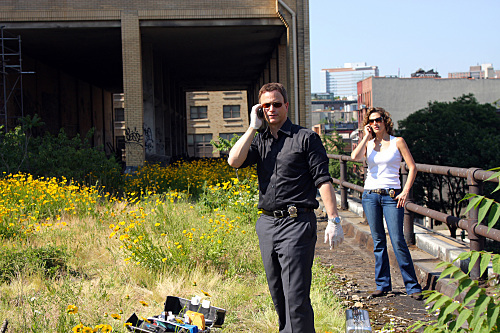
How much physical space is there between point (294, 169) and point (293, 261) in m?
0.64

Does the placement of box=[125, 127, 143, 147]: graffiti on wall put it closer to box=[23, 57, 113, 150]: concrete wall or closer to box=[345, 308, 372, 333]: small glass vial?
box=[23, 57, 113, 150]: concrete wall

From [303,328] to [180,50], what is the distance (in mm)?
28903

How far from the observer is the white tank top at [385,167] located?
580cm

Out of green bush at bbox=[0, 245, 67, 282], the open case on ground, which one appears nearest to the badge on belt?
the open case on ground

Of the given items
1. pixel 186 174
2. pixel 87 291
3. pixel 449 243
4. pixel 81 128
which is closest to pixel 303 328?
pixel 87 291

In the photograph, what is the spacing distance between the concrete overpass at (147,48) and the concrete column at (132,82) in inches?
1.6

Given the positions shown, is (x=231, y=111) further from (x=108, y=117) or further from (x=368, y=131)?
(x=368, y=131)

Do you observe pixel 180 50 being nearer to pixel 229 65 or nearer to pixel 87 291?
pixel 229 65

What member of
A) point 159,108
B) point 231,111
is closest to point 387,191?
point 159,108

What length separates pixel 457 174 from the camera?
18.8ft

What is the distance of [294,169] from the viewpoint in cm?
380

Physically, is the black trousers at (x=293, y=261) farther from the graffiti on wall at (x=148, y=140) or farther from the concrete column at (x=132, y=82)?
the graffiti on wall at (x=148, y=140)

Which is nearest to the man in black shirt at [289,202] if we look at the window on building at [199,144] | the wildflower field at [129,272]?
the wildflower field at [129,272]

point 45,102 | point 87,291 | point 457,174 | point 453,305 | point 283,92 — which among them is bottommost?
point 87,291
